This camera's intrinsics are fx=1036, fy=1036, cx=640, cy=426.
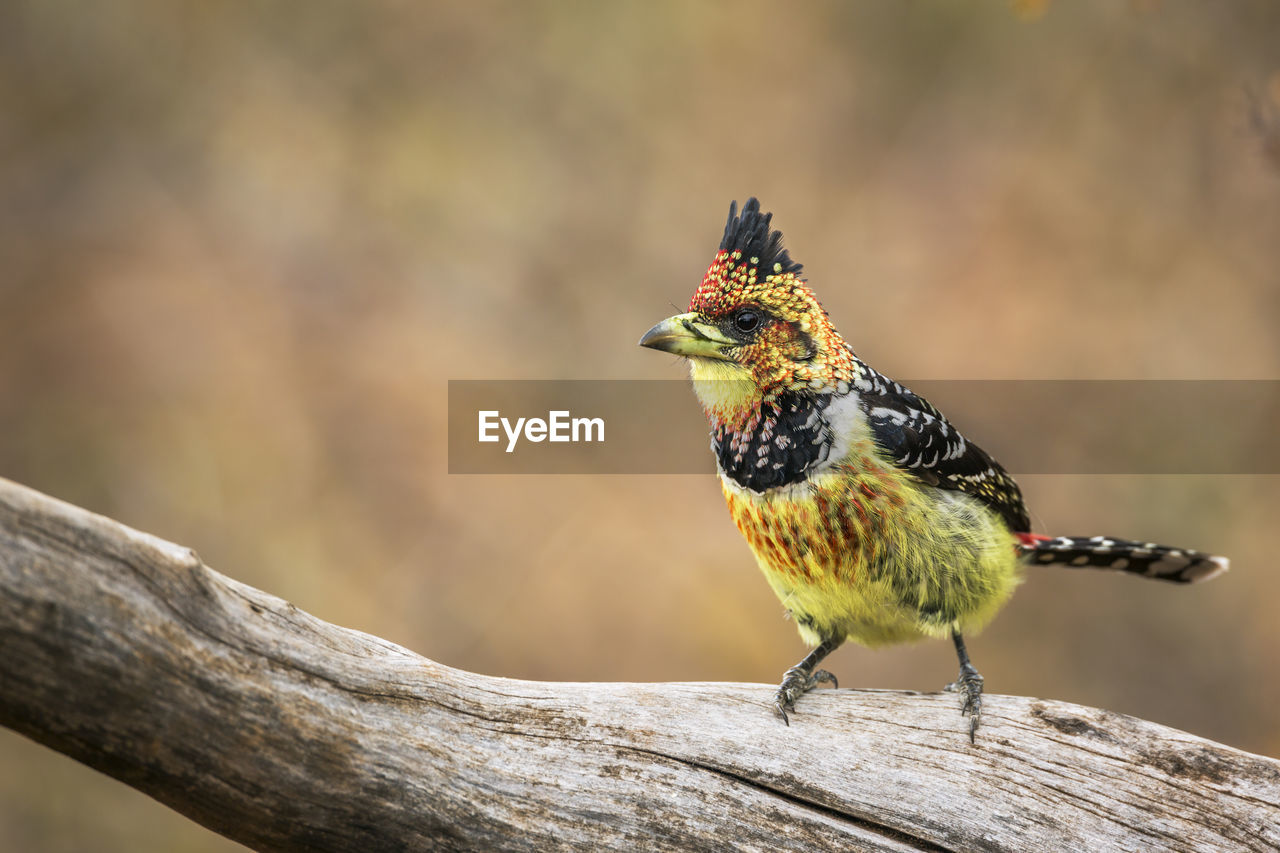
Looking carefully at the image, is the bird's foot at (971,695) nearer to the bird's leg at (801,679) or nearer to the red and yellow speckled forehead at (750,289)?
the bird's leg at (801,679)

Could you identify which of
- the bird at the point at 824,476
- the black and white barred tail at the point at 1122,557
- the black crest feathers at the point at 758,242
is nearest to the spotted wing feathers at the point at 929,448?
the bird at the point at 824,476

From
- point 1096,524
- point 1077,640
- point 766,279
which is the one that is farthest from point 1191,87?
point 766,279

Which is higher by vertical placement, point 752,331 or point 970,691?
point 752,331

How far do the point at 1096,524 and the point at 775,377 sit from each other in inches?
174

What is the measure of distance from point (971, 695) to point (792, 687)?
562mm

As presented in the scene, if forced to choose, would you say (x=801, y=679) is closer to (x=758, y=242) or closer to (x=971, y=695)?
(x=971, y=695)

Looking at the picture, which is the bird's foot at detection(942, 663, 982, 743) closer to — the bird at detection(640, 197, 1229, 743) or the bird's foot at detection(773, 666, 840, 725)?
the bird at detection(640, 197, 1229, 743)

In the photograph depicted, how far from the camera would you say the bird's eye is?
133 inches

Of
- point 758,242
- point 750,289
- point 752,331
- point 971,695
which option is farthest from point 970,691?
point 758,242

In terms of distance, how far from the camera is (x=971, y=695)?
129 inches

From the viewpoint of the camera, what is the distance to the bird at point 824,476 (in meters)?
3.25

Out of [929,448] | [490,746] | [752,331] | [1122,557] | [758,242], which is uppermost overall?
[758,242]

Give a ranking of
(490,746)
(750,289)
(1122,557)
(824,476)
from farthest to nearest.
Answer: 1. (1122,557)
2. (750,289)
3. (824,476)
4. (490,746)

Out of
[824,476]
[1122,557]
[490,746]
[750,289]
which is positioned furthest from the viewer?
[1122,557]
